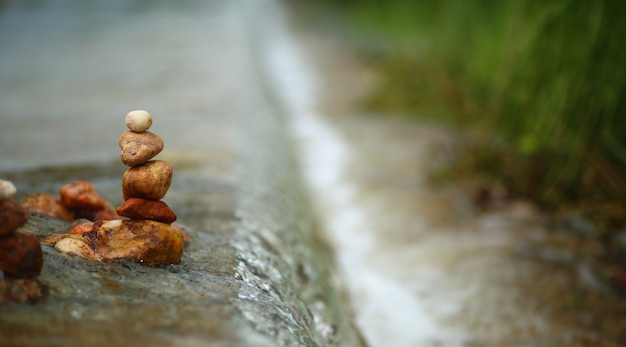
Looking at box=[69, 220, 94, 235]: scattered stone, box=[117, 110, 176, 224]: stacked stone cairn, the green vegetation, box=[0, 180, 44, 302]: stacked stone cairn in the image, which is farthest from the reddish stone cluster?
the green vegetation

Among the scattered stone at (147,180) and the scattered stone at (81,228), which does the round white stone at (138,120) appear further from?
the scattered stone at (81,228)

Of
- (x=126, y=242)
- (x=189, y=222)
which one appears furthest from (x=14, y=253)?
(x=189, y=222)

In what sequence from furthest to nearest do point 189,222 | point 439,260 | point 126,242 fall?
1. point 439,260
2. point 189,222
3. point 126,242

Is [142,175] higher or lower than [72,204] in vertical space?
higher

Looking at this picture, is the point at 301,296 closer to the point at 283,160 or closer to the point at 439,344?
the point at 439,344

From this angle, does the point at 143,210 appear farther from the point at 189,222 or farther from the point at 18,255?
the point at 189,222

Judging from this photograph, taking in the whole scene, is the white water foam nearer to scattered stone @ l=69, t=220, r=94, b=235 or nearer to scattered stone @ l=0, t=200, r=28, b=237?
scattered stone @ l=69, t=220, r=94, b=235

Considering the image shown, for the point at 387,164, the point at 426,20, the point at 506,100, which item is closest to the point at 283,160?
the point at 387,164
